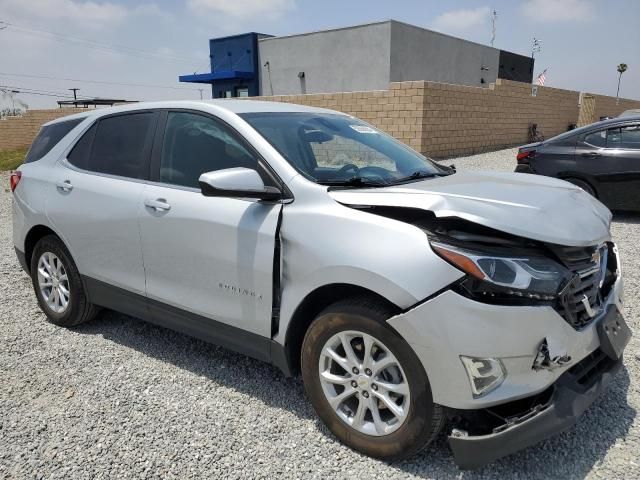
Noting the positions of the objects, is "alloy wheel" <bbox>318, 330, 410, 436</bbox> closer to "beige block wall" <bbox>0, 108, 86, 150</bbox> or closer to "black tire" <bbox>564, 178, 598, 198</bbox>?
"black tire" <bbox>564, 178, 598, 198</bbox>

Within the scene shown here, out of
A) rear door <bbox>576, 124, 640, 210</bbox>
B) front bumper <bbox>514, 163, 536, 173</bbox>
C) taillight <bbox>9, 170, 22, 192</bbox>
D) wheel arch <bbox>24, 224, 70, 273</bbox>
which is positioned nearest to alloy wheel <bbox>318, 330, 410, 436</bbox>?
wheel arch <bbox>24, 224, 70, 273</bbox>

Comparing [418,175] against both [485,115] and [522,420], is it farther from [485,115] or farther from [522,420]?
[485,115]

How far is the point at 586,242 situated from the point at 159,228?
2466mm

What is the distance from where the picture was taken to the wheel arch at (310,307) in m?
2.55

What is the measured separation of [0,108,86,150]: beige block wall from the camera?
23453 millimetres

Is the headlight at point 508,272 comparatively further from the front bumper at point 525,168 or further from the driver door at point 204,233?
the front bumper at point 525,168

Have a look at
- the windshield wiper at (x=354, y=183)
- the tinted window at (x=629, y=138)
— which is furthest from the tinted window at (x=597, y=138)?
the windshield wiper at (x=354, y=183)

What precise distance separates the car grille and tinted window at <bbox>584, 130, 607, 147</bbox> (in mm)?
6215

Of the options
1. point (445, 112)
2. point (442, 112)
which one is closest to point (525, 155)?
point (442, 112)

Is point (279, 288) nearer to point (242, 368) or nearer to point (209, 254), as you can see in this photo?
point (209, 254)

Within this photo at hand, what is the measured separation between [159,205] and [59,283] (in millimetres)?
1592

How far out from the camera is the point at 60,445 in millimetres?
2832

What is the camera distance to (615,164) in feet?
25.6

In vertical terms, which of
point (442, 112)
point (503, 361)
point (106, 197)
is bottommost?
point (503, 361)
